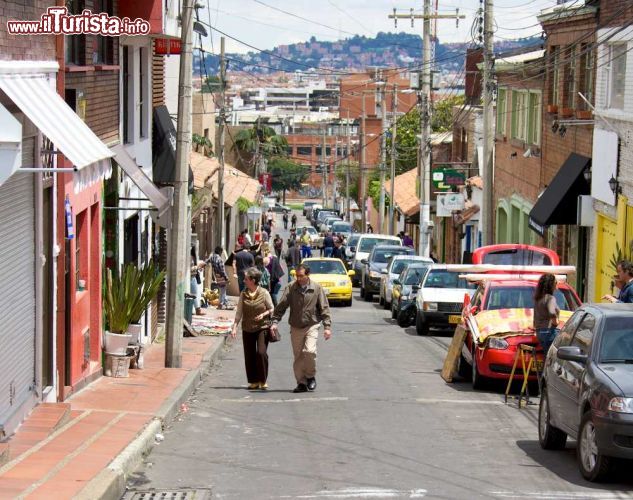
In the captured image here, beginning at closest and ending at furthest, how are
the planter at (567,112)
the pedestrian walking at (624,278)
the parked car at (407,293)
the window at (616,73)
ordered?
the pedestrian walking at (624,278), the window at (616,73), the planter at (567,112), the parked car at (407,293)

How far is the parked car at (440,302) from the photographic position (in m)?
27.5

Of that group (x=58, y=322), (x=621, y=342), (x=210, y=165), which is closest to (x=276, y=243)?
(x=210, y=165)

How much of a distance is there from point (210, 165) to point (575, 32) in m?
18.6

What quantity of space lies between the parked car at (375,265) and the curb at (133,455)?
75.0 ft

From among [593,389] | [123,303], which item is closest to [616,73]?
[123,303]

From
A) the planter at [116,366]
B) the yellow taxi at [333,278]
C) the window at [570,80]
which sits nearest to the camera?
the planter at [116,366]

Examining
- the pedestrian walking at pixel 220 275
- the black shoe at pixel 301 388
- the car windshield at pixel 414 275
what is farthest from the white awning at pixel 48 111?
the car windshield at pixel 414 275

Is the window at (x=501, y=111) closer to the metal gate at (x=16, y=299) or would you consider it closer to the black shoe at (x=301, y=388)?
the black shoe at (x=301, y=388)

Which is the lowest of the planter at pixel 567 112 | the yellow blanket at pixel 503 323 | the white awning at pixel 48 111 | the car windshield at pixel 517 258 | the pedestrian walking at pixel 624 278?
the yellow blanket at pixel 503 323

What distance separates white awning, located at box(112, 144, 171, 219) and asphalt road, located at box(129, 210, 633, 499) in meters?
2.87

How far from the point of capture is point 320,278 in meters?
38.2

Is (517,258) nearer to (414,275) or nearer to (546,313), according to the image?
(546,313)

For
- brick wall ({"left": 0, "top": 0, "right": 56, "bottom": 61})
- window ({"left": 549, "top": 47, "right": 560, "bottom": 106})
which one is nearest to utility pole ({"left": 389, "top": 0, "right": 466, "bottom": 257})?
window ({"left": 549, "top": 47, "right": 560, "bottom": 106})

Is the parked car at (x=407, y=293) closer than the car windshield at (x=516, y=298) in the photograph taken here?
No
